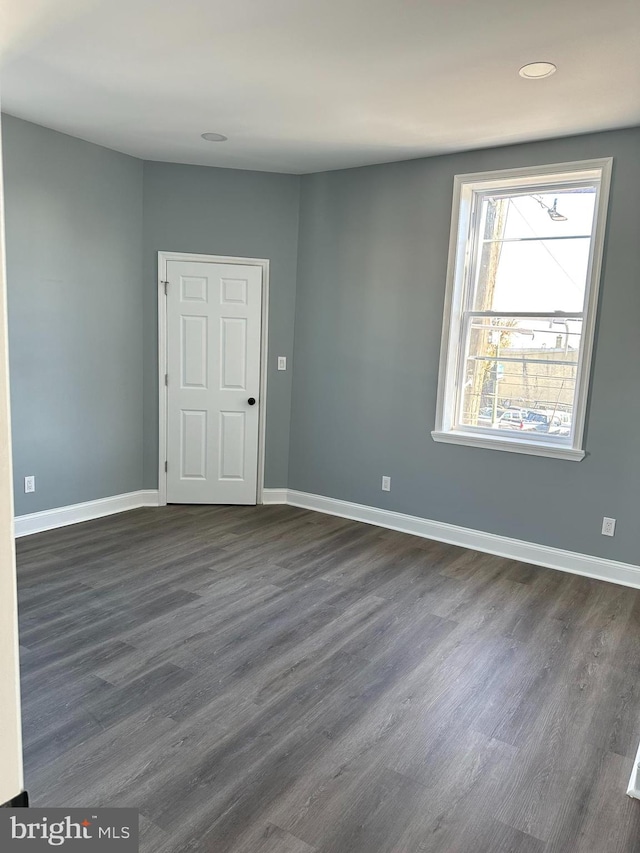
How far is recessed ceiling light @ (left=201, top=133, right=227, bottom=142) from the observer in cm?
394

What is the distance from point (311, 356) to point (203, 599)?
238 centimetres

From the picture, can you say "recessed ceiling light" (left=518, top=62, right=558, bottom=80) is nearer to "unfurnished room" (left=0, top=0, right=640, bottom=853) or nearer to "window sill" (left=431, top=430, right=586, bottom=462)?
"unfurnished room" (left=0, top=0, right=640, bottom=853)

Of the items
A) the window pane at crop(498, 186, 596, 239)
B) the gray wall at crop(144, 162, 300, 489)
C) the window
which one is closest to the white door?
the gray wall at crop(144, 162, 300, 489)

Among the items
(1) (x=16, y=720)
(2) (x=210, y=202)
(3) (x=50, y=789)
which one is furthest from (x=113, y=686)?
(2) (x=210, y=202)

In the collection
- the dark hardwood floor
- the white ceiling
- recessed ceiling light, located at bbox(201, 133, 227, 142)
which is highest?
recessed ceiling light, located at bbox(201, 133, 227, 142)

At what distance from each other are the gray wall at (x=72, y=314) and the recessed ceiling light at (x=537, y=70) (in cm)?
307

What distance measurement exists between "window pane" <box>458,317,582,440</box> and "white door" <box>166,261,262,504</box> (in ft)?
5.95

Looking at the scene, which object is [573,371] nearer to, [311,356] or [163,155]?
[311,356]

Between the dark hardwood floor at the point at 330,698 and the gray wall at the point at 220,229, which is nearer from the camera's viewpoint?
the dark hardwood floor at the point at 330,698

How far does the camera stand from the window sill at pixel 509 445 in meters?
3.86

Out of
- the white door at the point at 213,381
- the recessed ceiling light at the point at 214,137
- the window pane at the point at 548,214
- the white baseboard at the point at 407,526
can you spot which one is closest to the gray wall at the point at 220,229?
the white door at the point at 213,381

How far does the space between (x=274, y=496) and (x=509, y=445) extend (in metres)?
2.13

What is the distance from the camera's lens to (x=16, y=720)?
2.90ft

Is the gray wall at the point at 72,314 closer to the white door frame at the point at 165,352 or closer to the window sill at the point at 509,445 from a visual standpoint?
the white door frame at the point at 165,352
